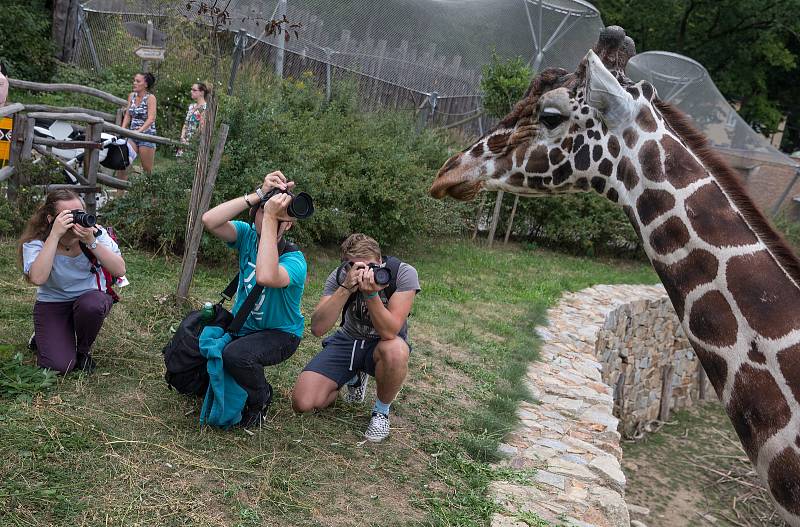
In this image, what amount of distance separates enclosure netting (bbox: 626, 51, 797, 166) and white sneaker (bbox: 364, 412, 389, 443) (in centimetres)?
1315

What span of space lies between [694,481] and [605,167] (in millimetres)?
6675

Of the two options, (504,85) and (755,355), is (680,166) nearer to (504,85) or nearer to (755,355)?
(755,355)

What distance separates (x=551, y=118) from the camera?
129 inches

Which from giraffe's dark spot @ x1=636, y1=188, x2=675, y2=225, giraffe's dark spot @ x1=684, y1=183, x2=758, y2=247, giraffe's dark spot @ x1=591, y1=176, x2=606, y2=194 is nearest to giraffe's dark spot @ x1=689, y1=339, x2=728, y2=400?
giraffe's dark spot @ x1=684, y1=183, x2=758, y2=247

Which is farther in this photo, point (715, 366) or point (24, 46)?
point (24, 46)

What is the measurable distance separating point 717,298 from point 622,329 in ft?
24.9

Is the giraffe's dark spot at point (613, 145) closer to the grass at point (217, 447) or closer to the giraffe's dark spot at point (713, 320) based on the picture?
the giraffe's dark spot at point (713, 320)

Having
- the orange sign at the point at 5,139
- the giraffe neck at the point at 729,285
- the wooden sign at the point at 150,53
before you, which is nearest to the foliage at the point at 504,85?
the wooden sign at the point at 150,53

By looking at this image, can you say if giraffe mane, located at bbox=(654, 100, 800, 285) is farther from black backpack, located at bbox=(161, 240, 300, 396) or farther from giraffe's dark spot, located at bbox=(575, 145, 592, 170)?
black backpack, located at bbox=(161, 240, 300, 396)

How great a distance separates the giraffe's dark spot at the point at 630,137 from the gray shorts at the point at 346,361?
1.98m

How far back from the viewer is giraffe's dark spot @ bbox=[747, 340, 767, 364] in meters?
2.80

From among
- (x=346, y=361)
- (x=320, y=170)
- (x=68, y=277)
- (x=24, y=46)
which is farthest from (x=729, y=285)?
(x=24, y=46)

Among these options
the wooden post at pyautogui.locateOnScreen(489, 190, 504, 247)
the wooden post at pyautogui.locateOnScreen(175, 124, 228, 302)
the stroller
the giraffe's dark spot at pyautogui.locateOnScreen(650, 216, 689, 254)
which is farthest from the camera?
the wooden post at pyautogui.locateOnScreen(489, 190, 504, 247)

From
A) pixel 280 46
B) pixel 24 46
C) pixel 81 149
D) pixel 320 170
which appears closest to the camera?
pixel 81 149
